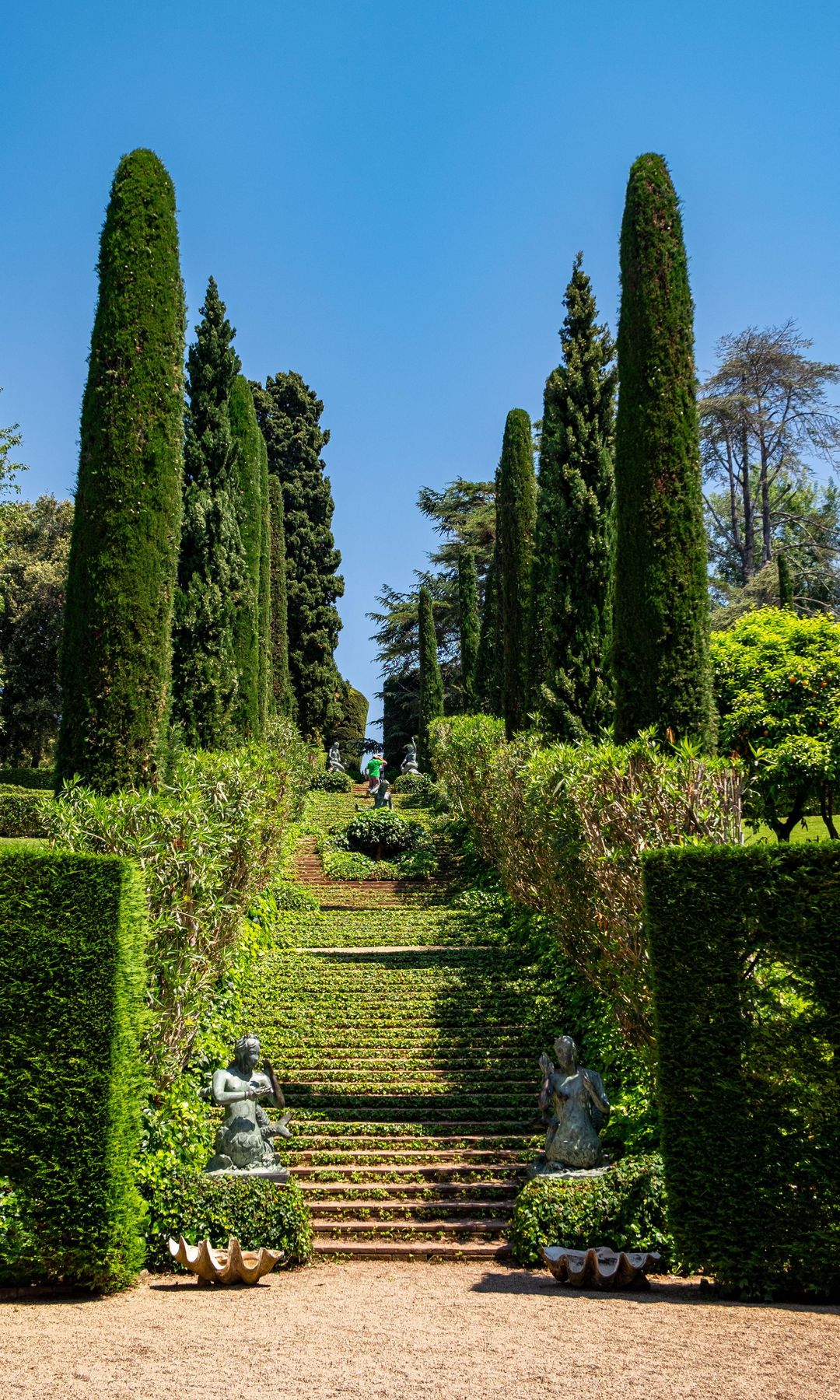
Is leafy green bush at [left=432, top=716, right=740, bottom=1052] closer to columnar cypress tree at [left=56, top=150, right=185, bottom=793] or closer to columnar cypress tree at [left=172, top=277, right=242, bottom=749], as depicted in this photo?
columnar cypress tree at [left=56, top=150, right=185, bottom=793]

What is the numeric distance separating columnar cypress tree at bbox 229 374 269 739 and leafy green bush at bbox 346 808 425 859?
3.78 metres

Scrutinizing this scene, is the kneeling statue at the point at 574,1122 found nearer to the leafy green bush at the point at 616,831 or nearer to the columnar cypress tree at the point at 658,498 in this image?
the leafy green bush at the point at 616,831

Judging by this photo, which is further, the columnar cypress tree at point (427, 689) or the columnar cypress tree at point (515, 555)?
the columnar cypress tree at point (427, 689)

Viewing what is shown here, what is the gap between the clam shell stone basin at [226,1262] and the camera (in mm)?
8312

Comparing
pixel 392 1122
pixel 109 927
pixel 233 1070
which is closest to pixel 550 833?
pixel 392 1122

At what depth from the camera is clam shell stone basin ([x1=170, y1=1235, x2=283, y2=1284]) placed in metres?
8.31

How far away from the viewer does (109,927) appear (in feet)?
27.2

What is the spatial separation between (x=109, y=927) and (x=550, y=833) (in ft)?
22.0

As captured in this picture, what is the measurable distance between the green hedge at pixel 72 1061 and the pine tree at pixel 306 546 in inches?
1248

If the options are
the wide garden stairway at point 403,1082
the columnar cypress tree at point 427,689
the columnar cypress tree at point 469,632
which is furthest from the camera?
the columnar cypress tree at point 427,689

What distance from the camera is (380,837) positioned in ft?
84.2

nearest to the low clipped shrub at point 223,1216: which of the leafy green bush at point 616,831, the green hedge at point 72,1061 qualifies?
the green hedge at point 72,1061

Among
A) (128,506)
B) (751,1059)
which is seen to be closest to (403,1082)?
(751,1059)

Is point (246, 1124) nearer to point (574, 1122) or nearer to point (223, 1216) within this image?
point (223, 1216)
